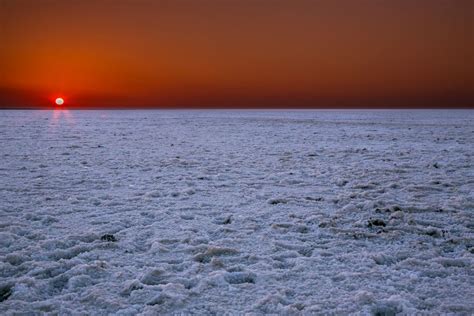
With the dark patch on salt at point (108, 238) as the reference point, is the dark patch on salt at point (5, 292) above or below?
below

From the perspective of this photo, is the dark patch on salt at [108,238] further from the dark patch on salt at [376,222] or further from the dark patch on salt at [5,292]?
the dark patch on salt at [376,222]

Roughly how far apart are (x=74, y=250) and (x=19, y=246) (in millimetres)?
729

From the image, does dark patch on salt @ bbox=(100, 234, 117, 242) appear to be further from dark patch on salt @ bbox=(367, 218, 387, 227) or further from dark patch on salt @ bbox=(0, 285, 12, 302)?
dark patch on salt @ bbox=(367, 218, 387, 227)

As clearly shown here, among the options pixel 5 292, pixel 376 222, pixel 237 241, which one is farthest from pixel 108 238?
pixel 376 222

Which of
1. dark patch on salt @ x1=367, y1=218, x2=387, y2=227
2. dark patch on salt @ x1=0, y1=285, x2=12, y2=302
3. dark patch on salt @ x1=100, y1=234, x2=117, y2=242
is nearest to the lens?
dark patch on salt @ x1=0, y1=285, x2=12, y2=302

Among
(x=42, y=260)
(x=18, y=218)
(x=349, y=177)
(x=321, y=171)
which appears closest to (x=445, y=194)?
(x=349, y=177)

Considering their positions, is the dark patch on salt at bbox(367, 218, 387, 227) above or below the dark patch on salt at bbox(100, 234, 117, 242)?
above

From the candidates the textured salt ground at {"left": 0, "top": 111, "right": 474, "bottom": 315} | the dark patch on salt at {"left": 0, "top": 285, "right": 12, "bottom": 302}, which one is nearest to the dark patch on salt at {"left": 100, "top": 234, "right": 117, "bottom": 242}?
the textured salt ground at {"left": 0, "top": 111, "right": 474, "bottom": 315}

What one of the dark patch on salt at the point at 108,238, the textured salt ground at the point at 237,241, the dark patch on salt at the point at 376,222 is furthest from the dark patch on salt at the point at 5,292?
the dark patch on salt at the point at 376,222

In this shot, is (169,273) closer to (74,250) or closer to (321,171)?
(74,250)

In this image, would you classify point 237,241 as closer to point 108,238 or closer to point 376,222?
point 108,238

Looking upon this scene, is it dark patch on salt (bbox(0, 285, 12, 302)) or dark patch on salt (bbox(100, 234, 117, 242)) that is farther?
dark patch on salt (bbox(100, 234, 117, 242))

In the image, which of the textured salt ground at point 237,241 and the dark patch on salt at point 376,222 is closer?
the textured salt ground at point 237,241

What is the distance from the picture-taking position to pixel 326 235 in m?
5.24
